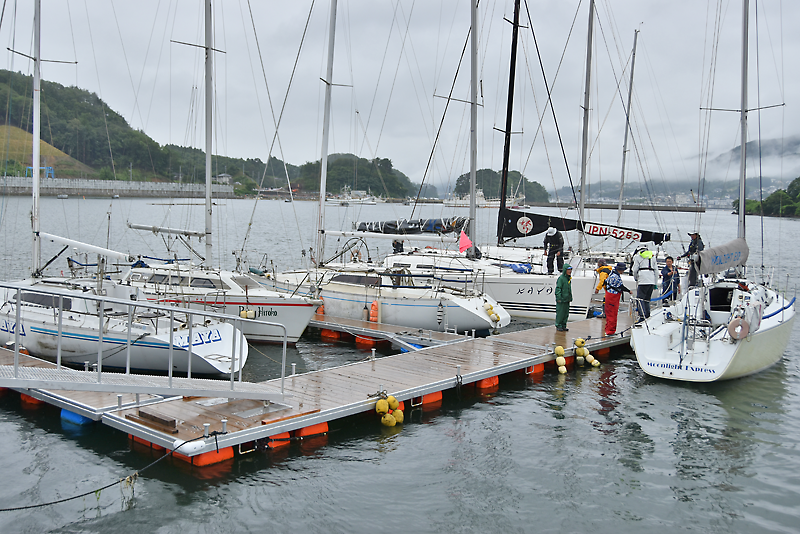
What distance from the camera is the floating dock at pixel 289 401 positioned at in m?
9.58

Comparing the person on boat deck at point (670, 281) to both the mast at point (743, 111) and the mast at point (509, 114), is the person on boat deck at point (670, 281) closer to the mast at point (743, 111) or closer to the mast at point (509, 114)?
the mast at point (743, 111)

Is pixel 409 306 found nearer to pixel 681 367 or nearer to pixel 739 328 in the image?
pixel 681 367

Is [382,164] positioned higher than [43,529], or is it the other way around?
[382,164]

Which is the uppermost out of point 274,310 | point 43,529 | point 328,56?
point 328,56

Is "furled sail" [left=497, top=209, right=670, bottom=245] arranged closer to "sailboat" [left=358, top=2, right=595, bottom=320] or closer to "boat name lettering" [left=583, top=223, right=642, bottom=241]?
"boat name lettering" [left=583, top=223, right=642, bottom=241]

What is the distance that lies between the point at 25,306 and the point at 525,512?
12166 millimetres

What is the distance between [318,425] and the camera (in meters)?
10.7

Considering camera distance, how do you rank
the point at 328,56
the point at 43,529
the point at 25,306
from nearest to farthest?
the point at 43,529 < the point at 25,306 < the point at 328,56

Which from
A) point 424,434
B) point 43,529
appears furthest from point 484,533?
point 43,529

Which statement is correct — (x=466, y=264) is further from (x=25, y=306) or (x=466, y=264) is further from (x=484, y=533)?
(x=484, y=533)

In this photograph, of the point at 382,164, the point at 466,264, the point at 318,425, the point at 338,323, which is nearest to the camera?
the point at 318,425

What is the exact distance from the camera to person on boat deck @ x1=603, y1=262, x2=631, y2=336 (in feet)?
→ 55.1

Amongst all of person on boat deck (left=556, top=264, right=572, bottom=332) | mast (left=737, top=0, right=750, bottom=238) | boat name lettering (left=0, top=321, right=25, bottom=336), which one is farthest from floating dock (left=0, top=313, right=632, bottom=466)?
mast (left=737, top=0, right=750, bottom=238)

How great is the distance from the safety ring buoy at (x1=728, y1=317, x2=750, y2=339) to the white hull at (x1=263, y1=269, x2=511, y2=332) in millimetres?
5923
